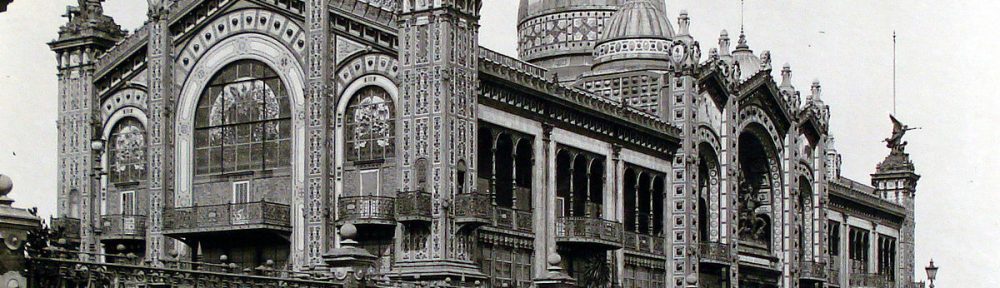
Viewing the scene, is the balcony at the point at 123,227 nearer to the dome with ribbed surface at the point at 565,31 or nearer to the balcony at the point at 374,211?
the balcony at the point at 374,211

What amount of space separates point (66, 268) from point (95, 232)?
23.7 meters

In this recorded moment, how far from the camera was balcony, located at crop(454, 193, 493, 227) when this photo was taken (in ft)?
150

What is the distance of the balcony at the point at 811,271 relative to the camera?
69.7 m

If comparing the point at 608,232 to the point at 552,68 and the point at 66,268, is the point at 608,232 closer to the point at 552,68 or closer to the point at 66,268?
the point at 552,68

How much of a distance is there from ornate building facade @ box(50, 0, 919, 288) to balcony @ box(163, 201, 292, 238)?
69 millimetres

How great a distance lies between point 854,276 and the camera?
78188 millimetres

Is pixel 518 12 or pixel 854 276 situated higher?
pixel 518 12

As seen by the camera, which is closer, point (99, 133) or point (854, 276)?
point (99, 133)

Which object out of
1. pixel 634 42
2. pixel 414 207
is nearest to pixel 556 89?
pixel 414 207

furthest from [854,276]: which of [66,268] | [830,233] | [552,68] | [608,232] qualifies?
[66,268]

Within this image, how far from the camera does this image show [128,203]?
5088 cm

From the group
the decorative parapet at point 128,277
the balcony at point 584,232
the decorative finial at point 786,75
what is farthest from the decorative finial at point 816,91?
the decorative parapet at point 128,277

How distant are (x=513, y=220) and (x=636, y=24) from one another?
14.6 meters

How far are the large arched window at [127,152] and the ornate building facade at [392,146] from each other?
0.06m
